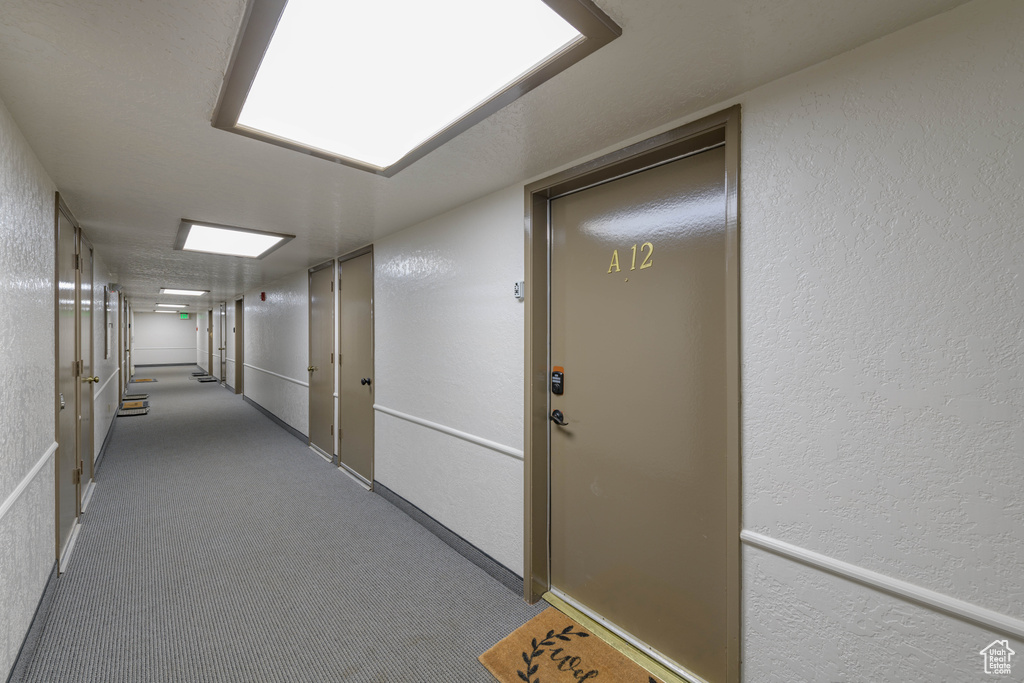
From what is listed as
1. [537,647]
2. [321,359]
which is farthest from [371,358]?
[537,647]

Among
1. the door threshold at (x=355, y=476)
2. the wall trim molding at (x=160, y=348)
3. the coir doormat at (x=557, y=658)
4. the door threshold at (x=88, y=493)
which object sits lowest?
the coir doormat at (x=557, y=658)

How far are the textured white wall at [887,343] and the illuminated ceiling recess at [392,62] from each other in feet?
2.42

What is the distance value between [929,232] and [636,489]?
1.28m

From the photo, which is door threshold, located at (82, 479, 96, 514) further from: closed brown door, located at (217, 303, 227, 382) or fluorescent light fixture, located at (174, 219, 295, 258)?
closed brown door, located at (217, 303, 227, 382)

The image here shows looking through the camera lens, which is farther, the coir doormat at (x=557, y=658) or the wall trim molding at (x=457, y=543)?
the wall trim molding at (x=457, y=543)

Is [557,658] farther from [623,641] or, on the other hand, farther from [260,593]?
[260,593]

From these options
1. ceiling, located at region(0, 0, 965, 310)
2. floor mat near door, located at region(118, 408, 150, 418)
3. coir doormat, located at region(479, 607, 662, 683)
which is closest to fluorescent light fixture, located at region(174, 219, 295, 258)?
ceiling, located at region(0, 0, 965, 310)

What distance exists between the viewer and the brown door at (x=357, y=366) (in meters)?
3.68

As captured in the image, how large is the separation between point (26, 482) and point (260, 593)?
110 centimetres

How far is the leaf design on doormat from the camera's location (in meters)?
1.65

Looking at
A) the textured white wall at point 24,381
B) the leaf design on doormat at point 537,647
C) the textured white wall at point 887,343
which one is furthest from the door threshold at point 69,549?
the textured white wall at point 887,343

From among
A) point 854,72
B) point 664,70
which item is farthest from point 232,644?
point 854,72

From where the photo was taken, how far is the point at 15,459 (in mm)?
1559

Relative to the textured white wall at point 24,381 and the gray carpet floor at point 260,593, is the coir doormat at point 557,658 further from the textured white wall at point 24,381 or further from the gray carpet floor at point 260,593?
the textured white wall at point 24,381
